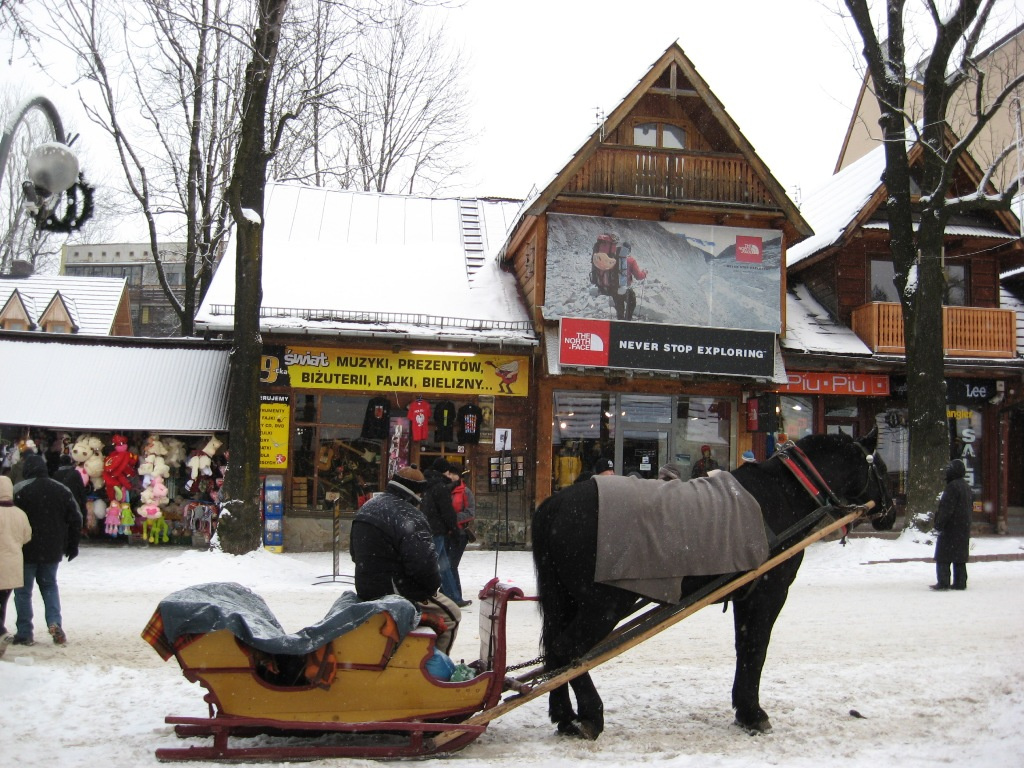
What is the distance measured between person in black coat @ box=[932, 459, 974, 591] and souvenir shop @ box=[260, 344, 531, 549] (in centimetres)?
736

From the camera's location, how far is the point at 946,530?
37.3ft

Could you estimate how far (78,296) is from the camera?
29.9 metres

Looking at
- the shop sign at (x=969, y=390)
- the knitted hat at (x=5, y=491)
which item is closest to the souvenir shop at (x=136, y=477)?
the knitted hat at (x=5, y=491)

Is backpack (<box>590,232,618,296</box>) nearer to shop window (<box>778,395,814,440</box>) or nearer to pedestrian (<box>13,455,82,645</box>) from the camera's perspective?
shop window (<box>778,395,814,440</box>)

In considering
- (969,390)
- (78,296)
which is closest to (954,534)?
(969,390)

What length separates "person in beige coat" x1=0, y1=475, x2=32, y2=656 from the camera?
749 cm

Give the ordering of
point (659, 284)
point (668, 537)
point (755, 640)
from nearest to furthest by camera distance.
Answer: point (668, 537)
point (755, 640)
point (659, 284)

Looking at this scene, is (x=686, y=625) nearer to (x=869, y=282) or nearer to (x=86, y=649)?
(x=86, y=649)

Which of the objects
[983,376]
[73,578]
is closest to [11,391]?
[73,578]

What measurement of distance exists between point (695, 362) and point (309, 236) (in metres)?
9.03

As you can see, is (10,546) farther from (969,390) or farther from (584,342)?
(969,390)

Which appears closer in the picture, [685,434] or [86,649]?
[86,649]

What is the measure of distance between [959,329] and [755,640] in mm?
15751

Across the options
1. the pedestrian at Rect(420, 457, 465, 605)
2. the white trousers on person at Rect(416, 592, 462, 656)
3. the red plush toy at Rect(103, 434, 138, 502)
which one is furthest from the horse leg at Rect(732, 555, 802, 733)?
the red plush toy at Rect(103, 434, 138, 502)
